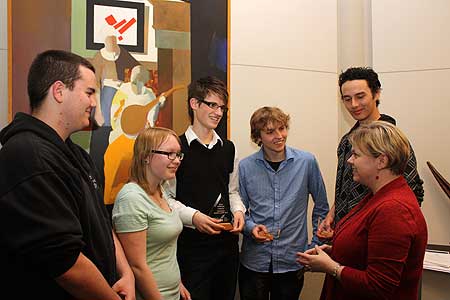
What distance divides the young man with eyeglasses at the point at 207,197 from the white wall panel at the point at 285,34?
0.58 meters

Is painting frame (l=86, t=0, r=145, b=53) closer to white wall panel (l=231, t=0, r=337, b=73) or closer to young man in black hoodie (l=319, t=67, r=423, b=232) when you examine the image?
white wall panel (l=231, t=0, r=337, b=73)

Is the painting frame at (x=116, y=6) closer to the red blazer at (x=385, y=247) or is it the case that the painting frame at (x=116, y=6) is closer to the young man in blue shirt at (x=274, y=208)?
the young man in blue shirt at (x=274, y=208)

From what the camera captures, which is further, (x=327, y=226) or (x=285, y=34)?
(x=285, y=34)

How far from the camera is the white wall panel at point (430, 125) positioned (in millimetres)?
2986

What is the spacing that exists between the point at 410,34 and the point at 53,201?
2.70 metres

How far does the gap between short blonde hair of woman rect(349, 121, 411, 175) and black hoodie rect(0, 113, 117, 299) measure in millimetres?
1018

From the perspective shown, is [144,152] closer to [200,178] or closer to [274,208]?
[200,178]

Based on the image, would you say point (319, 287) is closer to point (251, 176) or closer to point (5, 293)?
point (251, 176)

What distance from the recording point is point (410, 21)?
9.98ft

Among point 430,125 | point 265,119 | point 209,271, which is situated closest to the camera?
point 209,271

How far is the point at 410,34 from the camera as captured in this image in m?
3.04

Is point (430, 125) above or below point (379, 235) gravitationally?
above

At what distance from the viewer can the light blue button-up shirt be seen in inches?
95.7

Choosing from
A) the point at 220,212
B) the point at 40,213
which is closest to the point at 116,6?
the point at 220,212
